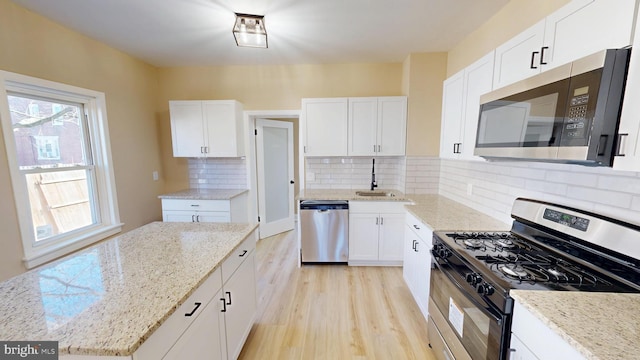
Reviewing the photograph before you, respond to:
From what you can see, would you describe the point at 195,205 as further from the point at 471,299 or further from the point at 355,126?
the point at 471,299

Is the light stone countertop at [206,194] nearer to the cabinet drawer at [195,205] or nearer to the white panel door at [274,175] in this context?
the cabinet drawer at [195,205]

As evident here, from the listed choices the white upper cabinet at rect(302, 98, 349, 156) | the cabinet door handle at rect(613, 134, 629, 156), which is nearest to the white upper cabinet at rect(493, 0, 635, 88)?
the cabinet door handle at rect(613, 134, 629, 156)

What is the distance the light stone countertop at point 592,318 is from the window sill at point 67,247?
3375mm

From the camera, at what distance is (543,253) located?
1370mm

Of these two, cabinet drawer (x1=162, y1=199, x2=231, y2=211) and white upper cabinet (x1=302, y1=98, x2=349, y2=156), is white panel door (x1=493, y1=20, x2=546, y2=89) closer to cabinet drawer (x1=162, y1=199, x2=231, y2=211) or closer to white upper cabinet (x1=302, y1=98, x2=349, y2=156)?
white upper cabinet (x1=302, y1=98, x2=349, y2=156)

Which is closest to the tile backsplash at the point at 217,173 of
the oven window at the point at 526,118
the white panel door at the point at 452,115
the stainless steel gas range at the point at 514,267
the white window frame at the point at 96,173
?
the white window frame at the point at 96,173

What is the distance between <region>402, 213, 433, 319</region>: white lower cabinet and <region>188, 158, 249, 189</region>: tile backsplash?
8.24ft

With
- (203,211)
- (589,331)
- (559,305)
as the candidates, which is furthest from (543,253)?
(203,211)

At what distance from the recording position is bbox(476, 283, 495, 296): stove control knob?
111cm

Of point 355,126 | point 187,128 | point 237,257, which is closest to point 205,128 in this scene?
point 187,128

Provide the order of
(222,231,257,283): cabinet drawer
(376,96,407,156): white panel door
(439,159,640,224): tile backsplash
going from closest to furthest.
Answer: (439,159,640,224): tile backsplash → (222,231,257,283): cabinet drawer → (376,96,407,156): white panel door

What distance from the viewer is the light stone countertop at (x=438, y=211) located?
1.87 m

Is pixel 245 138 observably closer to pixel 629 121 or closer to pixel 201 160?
pixel 201 160

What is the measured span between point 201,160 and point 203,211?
0.93 metres
